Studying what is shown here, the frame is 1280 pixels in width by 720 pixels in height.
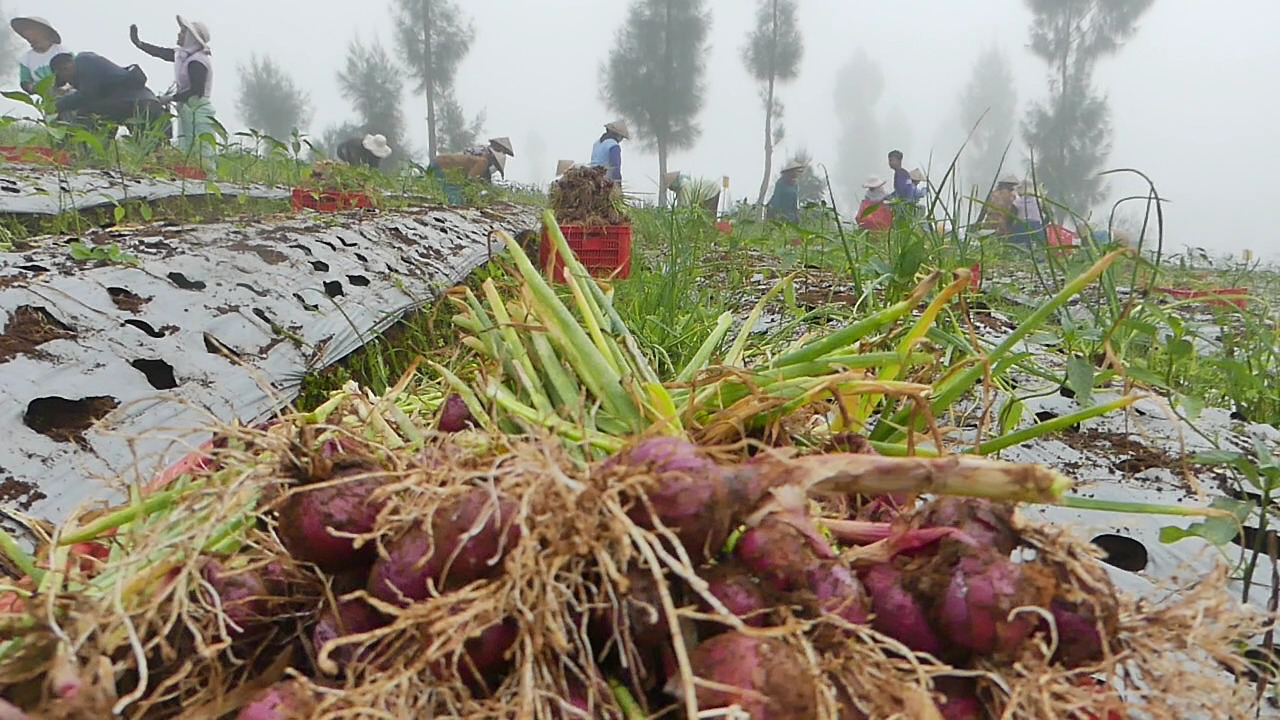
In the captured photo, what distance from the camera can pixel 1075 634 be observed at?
63 centimetres

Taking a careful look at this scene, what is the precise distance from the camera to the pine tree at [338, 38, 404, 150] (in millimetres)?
37125

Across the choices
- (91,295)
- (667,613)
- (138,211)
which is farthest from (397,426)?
(138,211)

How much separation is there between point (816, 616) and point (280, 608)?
1.62 feet

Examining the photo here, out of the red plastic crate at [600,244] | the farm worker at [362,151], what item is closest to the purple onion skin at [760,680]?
the red plastic crate at [600,244]

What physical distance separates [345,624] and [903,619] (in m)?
0.49

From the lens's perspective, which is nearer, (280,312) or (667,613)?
(667,613)

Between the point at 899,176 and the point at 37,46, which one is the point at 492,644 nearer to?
the point at 37,46

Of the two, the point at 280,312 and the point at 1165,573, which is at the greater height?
the point at 280,312

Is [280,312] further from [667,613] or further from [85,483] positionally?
[667,613]

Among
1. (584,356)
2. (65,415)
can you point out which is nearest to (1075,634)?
(584,356)

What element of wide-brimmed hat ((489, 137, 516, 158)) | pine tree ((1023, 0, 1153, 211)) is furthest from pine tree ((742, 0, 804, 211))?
wide-brimmed hat ((489, 137, 516, 158))

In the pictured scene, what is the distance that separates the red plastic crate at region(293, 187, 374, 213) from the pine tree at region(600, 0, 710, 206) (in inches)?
1150

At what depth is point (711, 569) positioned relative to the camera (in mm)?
657

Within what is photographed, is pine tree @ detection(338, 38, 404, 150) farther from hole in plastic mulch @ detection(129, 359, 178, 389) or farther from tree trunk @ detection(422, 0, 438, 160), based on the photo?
hole in plastic mulch @ detection(129, 359, 178, 389)
